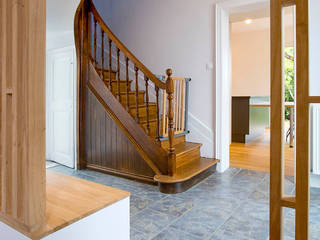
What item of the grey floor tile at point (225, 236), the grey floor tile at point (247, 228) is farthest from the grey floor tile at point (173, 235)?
the grey floor tile at point (247, 228)

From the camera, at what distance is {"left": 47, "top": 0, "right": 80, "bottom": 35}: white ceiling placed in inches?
136

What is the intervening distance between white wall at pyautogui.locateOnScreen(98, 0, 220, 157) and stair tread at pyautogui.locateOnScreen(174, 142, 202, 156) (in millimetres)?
174

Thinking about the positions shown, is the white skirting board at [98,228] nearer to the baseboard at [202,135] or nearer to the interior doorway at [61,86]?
the baseboard at [202,135]

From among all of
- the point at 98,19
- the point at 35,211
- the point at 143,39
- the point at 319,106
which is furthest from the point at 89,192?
the point at 143,39

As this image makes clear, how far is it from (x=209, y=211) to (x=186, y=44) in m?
2.57

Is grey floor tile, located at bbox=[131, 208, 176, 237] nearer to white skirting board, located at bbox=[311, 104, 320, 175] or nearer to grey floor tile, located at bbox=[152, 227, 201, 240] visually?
grey floor tile, located at bbox=[152, 227, 201, 240]

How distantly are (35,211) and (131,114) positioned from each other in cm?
248

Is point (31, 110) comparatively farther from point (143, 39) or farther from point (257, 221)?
point (143, 39)

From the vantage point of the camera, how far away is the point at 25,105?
2.84 ft

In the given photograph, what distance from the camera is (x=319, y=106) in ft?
9.21

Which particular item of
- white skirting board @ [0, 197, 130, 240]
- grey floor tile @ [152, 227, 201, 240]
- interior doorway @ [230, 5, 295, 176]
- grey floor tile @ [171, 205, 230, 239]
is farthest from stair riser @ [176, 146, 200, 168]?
white skirting board @ [0, 197, 130, 240]

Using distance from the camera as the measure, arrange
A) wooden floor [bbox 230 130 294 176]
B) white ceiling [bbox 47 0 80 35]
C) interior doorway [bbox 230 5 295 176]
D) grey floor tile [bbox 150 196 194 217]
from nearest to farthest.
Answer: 1. grey floor tile [bbox 150 196 194 217]
2. white ceiling [bbox 47 0 80 35]
3. wooden floor [bbox 230 130 294 176]
4. interior doorway [bbox 230 5 295 176]

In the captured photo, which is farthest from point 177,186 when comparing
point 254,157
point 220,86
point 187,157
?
point 254,157

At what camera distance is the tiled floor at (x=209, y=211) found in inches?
76.2
